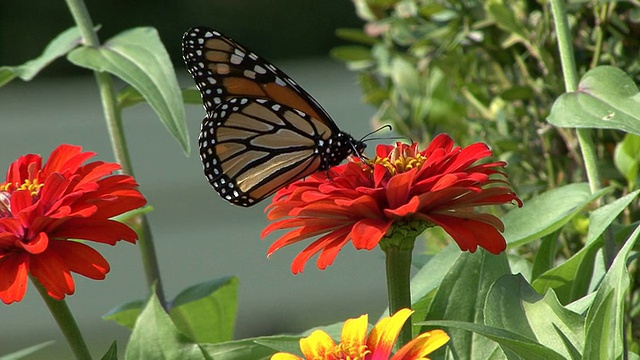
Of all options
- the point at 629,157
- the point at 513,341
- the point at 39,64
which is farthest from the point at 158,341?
the point at 629,157

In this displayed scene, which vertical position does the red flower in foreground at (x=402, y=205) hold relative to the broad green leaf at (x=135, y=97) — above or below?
below

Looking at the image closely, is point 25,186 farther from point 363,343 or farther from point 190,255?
point 190,255

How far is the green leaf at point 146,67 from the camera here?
83cm

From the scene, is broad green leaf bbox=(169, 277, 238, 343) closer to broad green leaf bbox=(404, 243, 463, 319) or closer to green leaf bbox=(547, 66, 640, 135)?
broad green leaf bbox=(404, 243, 463, 319)

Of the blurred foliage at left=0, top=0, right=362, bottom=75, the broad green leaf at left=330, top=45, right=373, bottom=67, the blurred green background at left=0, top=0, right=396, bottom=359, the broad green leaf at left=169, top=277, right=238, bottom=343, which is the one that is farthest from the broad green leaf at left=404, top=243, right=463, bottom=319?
the blurred foliage at left=0, top=0, right=362, bottom=75

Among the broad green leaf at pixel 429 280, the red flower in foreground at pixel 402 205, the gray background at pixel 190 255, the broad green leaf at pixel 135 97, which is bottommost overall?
the gray background at pixel 190 255

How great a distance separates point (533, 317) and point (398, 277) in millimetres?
94

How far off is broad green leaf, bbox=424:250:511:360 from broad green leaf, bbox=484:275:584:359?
7 cm

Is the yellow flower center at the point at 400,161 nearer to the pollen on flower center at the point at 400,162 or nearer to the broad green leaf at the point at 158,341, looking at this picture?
the pollen on flower center at the point at 400,162

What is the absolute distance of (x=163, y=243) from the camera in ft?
12.7

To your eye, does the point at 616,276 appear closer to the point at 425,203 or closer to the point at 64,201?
the point at 425,203

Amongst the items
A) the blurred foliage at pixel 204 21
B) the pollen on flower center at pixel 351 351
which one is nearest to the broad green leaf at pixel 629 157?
the pollen on flower center at pixel 351 351

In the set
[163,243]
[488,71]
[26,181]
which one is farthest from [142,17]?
[26,181]

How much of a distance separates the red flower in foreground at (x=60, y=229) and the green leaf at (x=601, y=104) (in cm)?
34
